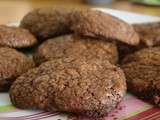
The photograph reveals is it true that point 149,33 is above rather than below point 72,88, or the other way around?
above

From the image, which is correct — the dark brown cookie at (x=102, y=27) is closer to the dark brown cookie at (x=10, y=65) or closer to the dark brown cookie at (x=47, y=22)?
the dark brown cookie at (x=47, y=22)

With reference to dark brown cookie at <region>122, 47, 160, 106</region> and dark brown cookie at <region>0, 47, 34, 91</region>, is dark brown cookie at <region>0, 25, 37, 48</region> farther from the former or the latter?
dark brown cookie at <region>122, 47, 160, 106</region>

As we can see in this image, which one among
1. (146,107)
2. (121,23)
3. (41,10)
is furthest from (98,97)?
(41,10)

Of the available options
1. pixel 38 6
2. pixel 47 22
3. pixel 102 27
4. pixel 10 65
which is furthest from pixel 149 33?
pixel 38 6

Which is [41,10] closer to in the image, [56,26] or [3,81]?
[56,26]

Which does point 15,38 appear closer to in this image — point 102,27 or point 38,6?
point 102,27
